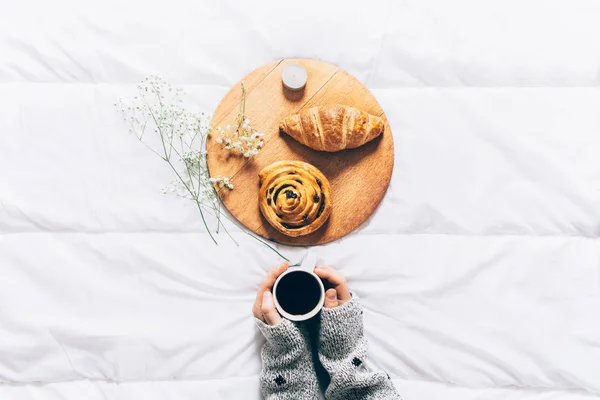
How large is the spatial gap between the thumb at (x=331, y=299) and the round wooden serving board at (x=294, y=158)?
0.35 ft

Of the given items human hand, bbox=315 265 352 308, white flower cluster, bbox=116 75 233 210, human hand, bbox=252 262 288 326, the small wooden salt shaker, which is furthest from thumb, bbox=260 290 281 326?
the small wooden salt shaker

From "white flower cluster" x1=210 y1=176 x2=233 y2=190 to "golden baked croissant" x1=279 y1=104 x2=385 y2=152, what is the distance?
5.8 inches

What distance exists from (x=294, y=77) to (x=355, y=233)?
0.33 metres

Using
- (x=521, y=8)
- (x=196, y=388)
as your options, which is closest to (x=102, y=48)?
(x=196, y=388)

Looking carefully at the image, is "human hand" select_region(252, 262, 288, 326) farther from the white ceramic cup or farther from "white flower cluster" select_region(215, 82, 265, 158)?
"white flower cluster" select_region(215, 82, 265, 158)

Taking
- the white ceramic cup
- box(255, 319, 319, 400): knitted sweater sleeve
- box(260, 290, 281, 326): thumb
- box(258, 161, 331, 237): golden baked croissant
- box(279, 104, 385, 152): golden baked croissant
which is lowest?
box(255, 319, 319, 400): knitted sweater sleeve

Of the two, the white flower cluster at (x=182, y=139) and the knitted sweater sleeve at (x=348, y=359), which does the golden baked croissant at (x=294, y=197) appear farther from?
the knitted sweater sleeve at (x=348, y=359)

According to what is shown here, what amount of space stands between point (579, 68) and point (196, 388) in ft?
3.30

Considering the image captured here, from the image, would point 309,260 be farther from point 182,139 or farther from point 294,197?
point 182,139

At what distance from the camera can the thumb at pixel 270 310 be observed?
1013mm

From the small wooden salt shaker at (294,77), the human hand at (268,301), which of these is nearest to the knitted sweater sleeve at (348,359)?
the human hand at (268,301)

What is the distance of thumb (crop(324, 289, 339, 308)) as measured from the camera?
1033 millimetres

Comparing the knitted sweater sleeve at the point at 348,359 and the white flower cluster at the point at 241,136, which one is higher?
the white flower cluster at the point at 241,136

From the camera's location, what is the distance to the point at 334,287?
105 centimetres
